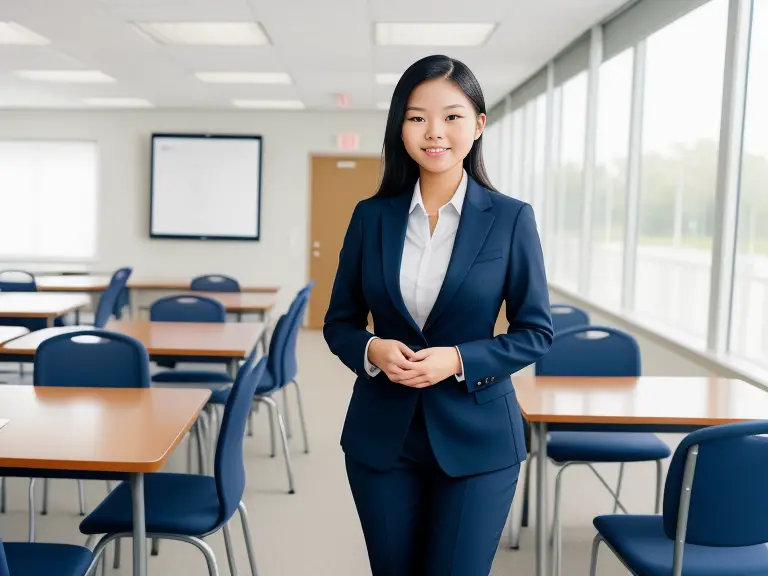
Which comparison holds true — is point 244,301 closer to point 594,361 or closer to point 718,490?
point 594,361

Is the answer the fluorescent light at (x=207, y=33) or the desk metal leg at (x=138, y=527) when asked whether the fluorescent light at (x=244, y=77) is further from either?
the desk metal leg at (x=138, y=527)

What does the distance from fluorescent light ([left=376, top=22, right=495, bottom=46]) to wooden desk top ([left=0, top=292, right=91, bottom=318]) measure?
282 cm

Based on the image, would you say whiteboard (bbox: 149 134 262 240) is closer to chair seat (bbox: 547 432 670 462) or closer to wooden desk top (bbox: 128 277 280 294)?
wooden desk top (bbox: 128 277 280 294)

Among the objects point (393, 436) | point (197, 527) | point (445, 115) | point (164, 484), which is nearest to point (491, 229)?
point (445, 115)

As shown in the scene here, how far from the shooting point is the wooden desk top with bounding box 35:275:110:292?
6395 mm

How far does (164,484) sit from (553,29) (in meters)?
4.51

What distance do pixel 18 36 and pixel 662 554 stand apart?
6112 mm

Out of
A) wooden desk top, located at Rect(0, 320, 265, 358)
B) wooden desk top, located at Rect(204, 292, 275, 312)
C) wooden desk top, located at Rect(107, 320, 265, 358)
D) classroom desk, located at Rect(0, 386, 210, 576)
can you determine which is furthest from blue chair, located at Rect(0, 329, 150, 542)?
wooden desk top, located at Rect(204, 292, 275, 312)

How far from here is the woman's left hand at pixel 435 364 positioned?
4.48 ft

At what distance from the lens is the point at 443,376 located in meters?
1.38

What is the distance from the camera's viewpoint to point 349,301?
1.54 metres

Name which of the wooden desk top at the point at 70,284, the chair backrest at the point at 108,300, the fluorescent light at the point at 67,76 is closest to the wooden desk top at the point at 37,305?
the chair backrest at the point at 108,300

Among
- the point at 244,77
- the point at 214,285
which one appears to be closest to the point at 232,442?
the point at 214,285

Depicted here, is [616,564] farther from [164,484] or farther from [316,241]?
[316,241]
